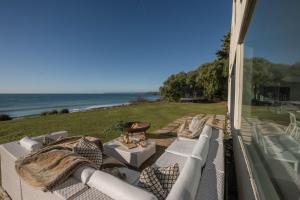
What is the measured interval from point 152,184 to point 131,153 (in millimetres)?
2066

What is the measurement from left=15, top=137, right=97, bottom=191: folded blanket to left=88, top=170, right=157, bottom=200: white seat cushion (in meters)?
0.30

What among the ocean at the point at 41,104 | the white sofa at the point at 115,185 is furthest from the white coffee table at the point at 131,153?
the ocean at the point at 41,104

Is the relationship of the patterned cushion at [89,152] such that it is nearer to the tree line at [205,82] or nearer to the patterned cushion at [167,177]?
the patterned cushion at [167,177]

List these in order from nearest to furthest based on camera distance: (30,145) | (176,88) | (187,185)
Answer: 1. (187,185)
2. (30,145)
3. (176,88)

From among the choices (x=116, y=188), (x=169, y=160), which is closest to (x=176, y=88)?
(x=169, y=160)

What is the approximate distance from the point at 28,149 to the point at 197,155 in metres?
2.81

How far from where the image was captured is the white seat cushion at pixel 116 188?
117 cm

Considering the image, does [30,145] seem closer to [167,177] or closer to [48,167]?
[48,167]

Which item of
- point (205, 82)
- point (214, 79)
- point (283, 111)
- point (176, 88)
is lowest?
point (283, 111)

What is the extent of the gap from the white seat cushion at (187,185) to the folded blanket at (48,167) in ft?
3.57

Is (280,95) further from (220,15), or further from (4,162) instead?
(220,15)

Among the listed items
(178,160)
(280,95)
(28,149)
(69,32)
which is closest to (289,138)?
(280,95)

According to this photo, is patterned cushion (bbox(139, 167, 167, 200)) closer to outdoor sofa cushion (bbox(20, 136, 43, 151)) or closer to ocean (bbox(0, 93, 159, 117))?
outdoor sofa cushion (bbox(20, 136, 43, 151))

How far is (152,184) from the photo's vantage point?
1.38 metres
